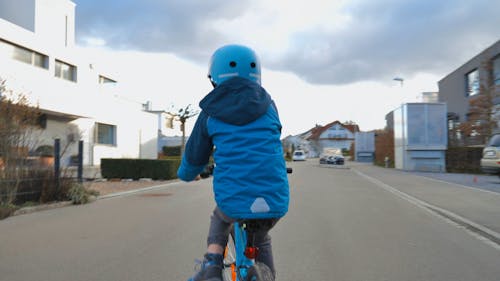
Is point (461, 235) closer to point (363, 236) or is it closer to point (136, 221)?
point (363, 236)

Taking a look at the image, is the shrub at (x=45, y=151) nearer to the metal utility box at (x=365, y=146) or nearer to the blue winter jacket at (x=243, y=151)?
the blue winter jacket at (x=243, y=151)

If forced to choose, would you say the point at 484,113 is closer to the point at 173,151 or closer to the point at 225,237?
the point at 225,237

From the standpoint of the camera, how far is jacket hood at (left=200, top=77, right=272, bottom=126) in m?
2.41

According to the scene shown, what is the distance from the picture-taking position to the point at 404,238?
639cm

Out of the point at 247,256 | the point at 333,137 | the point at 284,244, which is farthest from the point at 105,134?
the point at 333,137

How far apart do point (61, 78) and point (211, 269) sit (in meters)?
27.2

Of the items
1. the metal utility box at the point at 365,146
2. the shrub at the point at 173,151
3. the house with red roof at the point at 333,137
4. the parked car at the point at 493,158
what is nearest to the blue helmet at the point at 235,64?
the parked car at the point at 493,158

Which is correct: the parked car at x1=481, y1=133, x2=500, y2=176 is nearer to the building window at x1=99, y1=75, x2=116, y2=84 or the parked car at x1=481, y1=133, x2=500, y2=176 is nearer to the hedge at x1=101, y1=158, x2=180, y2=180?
the hedge at x1=101, y1=158, x2=180, y2=180

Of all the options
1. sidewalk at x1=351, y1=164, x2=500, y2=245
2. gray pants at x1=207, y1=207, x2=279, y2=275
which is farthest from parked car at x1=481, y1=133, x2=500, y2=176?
gray pants at x1=207, y1=207, x2=279, y2=275

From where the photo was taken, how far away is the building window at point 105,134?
31.4 m

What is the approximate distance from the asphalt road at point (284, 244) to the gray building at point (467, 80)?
19905mm

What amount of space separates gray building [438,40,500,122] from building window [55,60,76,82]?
2460cm

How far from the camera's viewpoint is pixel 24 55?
23.6 m

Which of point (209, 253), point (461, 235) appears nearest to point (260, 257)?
point (209, 253)
